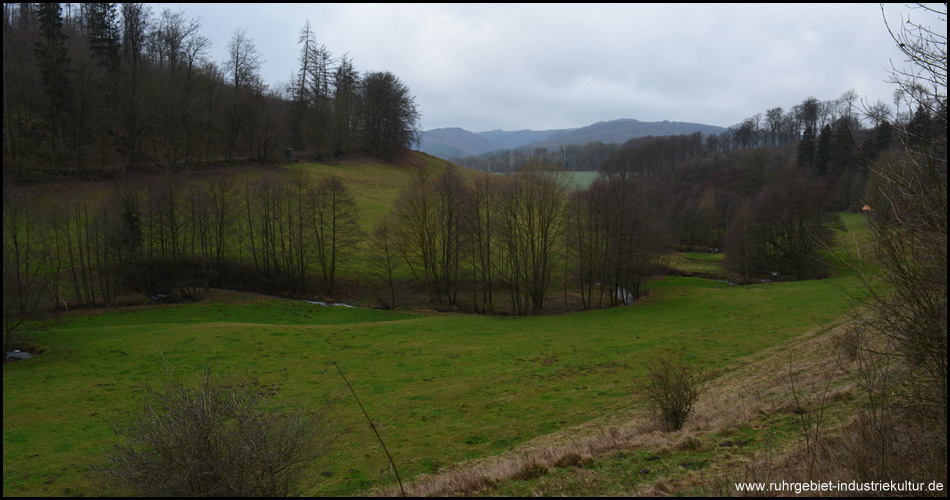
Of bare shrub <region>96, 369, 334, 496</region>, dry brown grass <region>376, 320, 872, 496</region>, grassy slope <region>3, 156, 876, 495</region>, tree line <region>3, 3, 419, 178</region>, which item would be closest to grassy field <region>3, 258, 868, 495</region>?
grassy slope <region>3, 156, 876, 495</region>

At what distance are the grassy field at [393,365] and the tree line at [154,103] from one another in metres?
33.3

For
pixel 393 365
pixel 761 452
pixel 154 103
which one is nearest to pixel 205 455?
pixel 761 452

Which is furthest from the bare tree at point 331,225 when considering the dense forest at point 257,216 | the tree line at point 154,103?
the tree line at point 154,103

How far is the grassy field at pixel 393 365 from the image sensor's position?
13188mm

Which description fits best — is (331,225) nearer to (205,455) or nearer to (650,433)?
(650,433)

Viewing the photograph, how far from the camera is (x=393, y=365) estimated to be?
2231cm

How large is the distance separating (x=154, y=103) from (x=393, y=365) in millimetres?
58149

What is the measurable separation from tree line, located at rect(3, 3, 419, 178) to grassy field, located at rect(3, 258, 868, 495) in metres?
33.3

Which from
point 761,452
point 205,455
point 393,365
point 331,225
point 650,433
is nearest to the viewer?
point 205,455

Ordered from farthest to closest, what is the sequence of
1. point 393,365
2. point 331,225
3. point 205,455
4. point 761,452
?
point 331,225 → point 393,365 → point 761,452 → point 205,455

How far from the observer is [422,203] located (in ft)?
138

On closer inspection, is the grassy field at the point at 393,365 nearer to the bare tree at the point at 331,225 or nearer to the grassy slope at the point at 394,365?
the grassy slope at the point at 394,365

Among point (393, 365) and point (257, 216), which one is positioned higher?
point (257, 216)

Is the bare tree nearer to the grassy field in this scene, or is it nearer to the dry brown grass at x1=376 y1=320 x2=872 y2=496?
the grassy field
